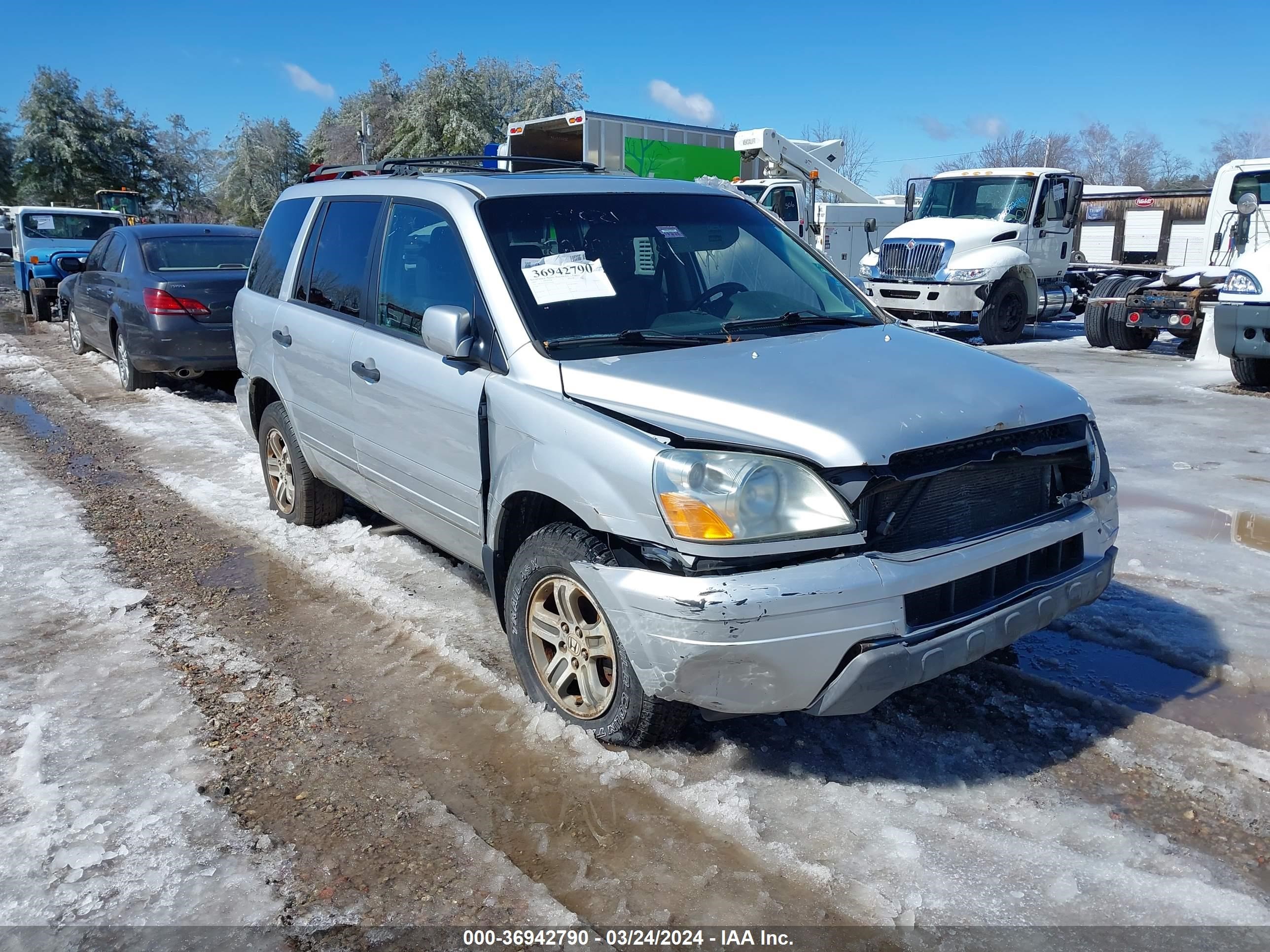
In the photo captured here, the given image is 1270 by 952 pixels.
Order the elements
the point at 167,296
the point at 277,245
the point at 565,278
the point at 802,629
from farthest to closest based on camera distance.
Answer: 1. the point at 167,296
2. the point at 277,245
3. the point at 565,278
4. the point at 802,629

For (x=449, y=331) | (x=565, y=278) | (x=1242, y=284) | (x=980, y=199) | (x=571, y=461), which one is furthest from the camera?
(x=980, y=199)

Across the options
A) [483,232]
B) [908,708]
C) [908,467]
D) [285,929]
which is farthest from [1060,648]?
[285,929]

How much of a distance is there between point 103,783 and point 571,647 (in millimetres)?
1596

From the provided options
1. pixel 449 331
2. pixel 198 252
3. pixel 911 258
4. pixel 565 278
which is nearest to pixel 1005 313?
pixel 911 258

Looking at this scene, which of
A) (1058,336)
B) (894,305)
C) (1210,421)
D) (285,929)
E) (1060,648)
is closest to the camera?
(285,929)

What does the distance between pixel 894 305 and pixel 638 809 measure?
45.9ft

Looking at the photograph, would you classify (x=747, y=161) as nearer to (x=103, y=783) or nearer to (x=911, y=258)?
(x=911, y=258)

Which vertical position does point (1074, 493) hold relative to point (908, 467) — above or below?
below

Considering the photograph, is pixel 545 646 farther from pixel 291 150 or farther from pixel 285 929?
pixel 291 150

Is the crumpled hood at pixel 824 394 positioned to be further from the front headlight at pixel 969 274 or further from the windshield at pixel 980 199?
the windshield at pixel 980 199

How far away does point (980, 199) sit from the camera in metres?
16.5

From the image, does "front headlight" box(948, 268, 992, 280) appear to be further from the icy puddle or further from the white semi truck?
the icy puddle

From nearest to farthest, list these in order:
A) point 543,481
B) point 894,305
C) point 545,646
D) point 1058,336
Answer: point 543,481, point 545,646, point 894,305, point 1058,336

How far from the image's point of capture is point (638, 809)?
122 inches
